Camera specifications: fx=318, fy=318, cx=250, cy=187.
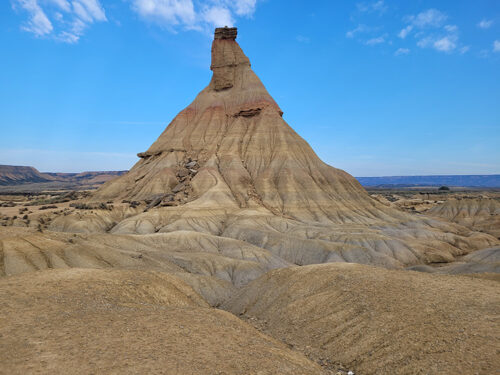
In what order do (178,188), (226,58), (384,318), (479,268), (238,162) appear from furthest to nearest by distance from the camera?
(226,58), (238,162), (178,188), (479,268), (384,318)

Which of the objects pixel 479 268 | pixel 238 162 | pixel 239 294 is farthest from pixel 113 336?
pixel 238 162

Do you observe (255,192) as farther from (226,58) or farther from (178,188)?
(226,58)

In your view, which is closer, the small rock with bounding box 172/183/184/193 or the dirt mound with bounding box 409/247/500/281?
the dirt mound with bounding box 409/247/500/281

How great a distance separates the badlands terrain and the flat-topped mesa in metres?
40.4

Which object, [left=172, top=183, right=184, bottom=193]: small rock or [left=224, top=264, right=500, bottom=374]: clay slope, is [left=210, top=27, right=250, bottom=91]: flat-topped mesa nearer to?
[left=172, top=183, right=184, bottom=193]: small rock

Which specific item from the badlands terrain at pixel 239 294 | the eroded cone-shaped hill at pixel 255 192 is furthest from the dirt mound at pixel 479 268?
the eroded cone-shaped hill at pixel 255 192

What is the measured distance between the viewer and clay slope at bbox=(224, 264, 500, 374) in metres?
11.3

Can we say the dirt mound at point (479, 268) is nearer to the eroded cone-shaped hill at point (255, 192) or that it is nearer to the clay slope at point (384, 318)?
the eroded cone-shaped hill at point (255, 192)

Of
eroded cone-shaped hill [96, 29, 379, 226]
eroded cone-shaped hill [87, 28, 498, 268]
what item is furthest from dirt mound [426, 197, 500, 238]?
eroded cone-shaped hill [96, 29, 379, 226]

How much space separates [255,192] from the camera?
66438mm

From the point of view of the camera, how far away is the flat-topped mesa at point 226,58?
3430 inches

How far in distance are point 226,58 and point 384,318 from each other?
8404 cm

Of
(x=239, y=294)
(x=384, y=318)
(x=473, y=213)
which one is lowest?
(x=239, y=294)

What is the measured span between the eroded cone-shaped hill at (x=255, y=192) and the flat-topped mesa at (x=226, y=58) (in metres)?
0.27
